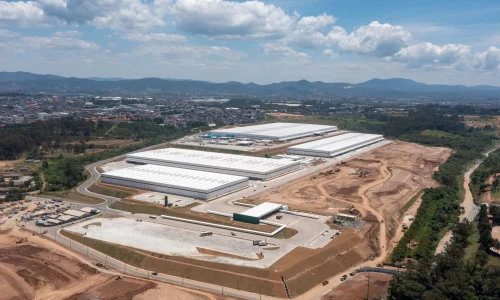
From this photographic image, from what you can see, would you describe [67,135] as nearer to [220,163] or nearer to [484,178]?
[220,163]

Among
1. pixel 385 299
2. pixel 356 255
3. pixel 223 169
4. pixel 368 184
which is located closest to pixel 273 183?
pixel 223 169

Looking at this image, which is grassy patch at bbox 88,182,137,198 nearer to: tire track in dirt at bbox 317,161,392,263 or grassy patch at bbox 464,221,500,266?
tire track in dirt at bbox 317,161,392,263

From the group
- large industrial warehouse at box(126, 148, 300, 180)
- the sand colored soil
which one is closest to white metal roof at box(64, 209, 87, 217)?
the sand colored soil

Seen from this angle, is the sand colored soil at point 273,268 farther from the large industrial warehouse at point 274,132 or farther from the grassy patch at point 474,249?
the large industrial warehouse at point 274,132

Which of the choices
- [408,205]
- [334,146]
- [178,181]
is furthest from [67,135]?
[408,205]

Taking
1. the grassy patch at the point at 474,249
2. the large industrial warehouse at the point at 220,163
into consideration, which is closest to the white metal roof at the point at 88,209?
the large industrial warehouse at the point at 220,163

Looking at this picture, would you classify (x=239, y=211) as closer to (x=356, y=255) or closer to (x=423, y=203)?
(x=356, y=255)
